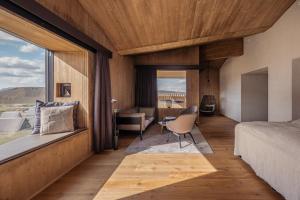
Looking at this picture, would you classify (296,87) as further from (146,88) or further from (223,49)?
(146,88)

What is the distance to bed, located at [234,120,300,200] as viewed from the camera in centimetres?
174

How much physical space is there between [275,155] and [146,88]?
5516 mm

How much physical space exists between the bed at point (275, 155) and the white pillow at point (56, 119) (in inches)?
115

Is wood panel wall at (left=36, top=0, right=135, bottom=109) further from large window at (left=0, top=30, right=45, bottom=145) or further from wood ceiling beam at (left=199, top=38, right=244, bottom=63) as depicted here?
wood ceiling beam at (left=199, top=38, right=244, bottom=63)

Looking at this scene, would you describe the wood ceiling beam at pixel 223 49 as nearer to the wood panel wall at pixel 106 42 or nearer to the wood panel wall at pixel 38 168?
the wood panel wall at pixel 106 42

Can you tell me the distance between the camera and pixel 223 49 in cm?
A: 722

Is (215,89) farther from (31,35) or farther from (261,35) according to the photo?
(31,35)

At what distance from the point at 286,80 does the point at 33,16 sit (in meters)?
5.02

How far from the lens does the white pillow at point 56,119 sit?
2809mm

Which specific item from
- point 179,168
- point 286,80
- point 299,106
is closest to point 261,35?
point 286,80

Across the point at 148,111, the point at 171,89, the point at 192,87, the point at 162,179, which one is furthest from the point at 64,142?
the point at 171,89

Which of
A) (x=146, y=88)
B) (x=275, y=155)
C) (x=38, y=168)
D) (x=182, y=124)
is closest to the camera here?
(x=275, y=155)

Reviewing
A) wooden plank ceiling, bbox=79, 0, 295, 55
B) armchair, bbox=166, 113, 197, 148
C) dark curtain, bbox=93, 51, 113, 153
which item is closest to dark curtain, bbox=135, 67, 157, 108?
wooden plank ceiling, bbox=79, 0, 295, 55

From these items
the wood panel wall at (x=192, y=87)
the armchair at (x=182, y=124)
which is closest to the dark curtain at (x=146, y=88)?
the wood panel wall at (x=192, y=87)
